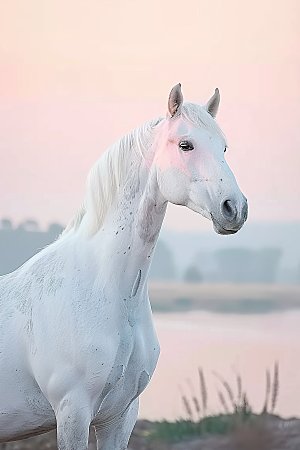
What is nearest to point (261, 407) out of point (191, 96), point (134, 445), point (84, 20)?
point (134, 445)

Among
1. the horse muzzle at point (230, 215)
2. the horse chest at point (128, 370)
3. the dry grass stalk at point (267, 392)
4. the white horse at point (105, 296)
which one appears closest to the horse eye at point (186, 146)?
the white horse at point (105, 296)

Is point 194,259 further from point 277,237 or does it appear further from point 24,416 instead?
point 24,416

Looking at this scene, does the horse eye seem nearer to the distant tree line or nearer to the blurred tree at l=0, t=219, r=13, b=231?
the distant tree line

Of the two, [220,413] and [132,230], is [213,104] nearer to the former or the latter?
[132,230]

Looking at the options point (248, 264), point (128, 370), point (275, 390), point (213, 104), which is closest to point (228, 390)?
point (275, 390)

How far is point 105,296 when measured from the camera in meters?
1.74

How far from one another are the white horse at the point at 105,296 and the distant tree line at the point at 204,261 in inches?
64.0

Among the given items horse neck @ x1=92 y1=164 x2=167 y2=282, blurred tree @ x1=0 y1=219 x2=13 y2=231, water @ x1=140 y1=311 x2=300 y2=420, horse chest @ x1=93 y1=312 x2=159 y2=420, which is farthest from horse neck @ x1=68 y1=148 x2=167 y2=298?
blurred tree @ x1=0 y1=219 x2=13 y2=231

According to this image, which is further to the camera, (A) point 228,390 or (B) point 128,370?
(A) point 228,390

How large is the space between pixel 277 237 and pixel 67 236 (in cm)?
175

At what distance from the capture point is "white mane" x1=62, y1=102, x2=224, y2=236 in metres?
1.74

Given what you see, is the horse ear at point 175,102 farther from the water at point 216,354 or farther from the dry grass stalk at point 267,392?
the dry grass stalk at point 267,392

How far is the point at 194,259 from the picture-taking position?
137 inches

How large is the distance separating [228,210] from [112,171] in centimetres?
29
